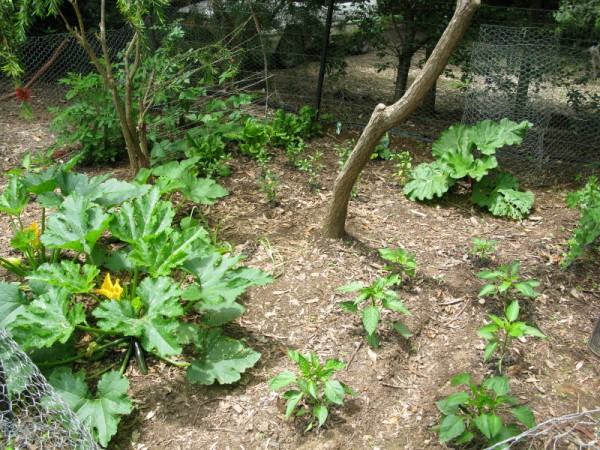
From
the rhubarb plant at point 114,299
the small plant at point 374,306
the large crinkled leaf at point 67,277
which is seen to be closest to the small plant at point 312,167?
the rhubarb plant at point 114,299

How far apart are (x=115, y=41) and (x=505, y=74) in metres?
4.86

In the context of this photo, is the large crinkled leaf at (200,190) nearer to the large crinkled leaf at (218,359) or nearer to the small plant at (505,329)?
the large crinkled leaf at (218,359)

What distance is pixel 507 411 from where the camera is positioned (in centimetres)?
272

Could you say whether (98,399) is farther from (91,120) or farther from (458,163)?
(458,163)

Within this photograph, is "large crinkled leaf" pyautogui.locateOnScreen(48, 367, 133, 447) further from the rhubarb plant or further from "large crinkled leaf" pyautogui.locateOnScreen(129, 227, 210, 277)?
"large crinkled leaf" pyautogui.locateOnScreen(129, 227, 210, 277)

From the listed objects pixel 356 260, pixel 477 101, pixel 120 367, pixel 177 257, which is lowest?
pixel 120 367

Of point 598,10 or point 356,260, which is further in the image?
point 598,10

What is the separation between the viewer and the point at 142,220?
3342mm

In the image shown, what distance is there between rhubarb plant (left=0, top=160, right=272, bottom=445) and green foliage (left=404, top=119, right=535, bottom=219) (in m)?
2.20

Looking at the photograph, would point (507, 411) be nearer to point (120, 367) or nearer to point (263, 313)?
point (263, 313)

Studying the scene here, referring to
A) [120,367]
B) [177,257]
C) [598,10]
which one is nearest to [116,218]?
[177,257]

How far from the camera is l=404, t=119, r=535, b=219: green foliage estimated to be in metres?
4.71

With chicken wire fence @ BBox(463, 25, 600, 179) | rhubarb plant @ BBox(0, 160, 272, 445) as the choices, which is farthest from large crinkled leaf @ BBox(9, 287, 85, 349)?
chicken wire fence @ BBox(463, 25, 600, 179)

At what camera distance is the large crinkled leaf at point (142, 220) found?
329 cm
